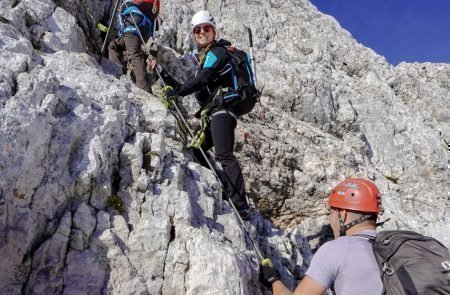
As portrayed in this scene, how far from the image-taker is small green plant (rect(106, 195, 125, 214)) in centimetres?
678

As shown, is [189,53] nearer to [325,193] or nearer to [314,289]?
[325,193]

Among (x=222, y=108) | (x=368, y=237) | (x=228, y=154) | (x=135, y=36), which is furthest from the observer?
(x=135, y=36)

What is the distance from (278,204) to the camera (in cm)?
1405

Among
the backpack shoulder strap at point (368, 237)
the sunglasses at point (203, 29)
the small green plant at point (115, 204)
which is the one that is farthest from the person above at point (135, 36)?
the backpack shoulder strap at point (368, 237)

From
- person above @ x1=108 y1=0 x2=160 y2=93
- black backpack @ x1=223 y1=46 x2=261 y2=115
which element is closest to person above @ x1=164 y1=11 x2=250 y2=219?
black backpack @ x1=223 y1=46 x2=261 y2=115

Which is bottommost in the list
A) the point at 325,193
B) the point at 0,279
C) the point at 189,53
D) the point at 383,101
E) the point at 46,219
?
the point at 0,279

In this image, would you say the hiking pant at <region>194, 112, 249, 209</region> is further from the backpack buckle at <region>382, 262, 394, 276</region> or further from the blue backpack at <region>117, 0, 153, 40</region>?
the backpack buckle at <region>382, 262, 394, 276</region>

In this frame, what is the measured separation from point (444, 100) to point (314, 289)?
2669 centimetres

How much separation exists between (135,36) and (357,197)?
858 cm

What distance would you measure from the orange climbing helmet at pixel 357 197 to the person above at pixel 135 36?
23.3 ft

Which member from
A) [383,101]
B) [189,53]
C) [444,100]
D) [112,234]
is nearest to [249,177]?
[189,53]

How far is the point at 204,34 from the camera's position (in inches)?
385

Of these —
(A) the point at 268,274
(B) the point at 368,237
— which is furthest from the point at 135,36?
(B) the point at 368,237

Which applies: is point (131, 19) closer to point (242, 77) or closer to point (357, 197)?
point (242, 77)
